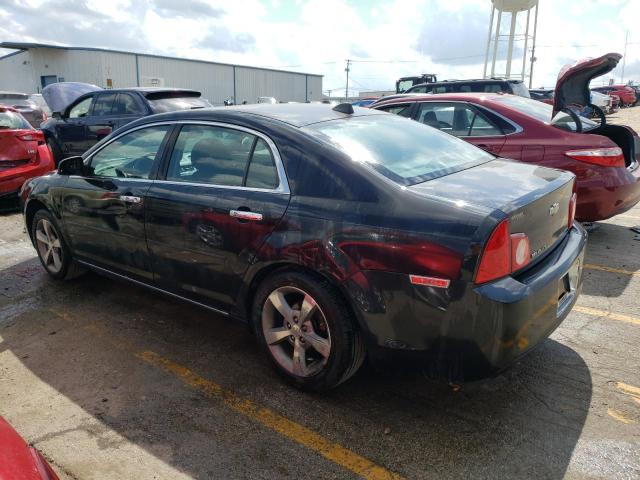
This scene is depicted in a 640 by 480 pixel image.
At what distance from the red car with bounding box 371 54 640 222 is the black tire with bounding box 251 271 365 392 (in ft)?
11.2

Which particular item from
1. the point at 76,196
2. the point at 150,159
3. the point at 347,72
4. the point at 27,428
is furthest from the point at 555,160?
the point at 347,72

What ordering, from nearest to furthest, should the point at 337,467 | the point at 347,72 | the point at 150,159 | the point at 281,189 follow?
the point at 337,467, the point at 281,189, the point at 150,159, the point at 347,72

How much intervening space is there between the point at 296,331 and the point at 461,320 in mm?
974

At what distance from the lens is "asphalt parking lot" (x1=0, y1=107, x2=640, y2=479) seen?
2430 mm

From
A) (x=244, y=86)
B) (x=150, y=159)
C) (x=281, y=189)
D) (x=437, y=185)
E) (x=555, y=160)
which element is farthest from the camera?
(x=244, y=86)

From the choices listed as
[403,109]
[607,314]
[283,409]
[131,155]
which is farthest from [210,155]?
[403,109]

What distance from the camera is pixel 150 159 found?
371 cm

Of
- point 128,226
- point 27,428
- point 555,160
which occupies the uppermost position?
point 555,160

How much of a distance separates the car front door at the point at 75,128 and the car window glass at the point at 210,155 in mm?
7253

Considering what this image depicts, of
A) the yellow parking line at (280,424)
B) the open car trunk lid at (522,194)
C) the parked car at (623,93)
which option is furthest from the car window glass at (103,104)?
the parked car at (623,93)

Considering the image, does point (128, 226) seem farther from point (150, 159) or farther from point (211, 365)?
point (211, 365)

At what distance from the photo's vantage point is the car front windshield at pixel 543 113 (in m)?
5.33

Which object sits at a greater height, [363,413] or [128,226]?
[128,226]

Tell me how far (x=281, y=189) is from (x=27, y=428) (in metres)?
1.84
